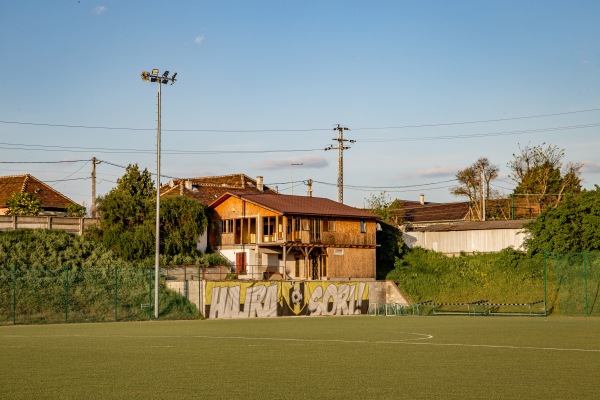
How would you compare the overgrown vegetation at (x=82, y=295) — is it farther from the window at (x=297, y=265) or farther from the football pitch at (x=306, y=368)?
the window at (x=297, y=265)

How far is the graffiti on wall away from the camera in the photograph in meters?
50.5

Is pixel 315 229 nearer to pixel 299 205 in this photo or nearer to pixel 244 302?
pixel 299 205

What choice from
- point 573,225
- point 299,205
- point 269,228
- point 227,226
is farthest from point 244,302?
point 573,225

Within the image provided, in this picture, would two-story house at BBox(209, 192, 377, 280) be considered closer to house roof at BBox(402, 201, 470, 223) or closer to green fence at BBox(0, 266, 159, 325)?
green fence at BBox(0, 266, 159, 325)

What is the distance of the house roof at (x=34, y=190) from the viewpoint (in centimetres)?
8250

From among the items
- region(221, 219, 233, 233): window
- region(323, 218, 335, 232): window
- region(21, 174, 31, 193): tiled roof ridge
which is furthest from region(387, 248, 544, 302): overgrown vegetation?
region(21, 174, 31, 193): tiled roof ridge

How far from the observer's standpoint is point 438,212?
110 metres

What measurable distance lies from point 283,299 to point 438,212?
60155mm

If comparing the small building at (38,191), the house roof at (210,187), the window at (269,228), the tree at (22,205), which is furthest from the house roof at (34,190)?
the window at (269,228)

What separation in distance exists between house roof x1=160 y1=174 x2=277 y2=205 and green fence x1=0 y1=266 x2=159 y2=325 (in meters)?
31.1

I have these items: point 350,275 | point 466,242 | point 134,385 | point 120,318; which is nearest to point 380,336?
point 134,385

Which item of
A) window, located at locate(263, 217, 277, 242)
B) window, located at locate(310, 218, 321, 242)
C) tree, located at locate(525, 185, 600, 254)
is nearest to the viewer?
tree, located at locate(525, 185, 600, 254)

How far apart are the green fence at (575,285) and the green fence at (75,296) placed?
23893 mm

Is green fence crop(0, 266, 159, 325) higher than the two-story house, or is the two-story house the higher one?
the two-story house
